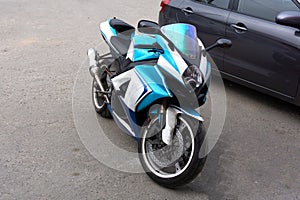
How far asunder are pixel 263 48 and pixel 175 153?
6.42ft

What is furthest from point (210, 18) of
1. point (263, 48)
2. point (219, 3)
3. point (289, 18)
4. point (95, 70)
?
point (95, 70)

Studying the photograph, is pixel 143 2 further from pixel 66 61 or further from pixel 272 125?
pixel 272 125

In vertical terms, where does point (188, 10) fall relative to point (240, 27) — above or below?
below

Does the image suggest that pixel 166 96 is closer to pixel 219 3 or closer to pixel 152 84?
pixel 152 84

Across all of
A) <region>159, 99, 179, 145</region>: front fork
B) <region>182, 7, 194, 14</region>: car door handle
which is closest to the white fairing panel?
<region>159, 99, 179, 145</region>: front fork

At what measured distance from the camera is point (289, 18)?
4.40 meters

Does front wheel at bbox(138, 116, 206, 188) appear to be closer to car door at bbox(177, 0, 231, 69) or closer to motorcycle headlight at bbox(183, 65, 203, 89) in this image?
motorcycle headlight at bbox(183, 65, 203, 89)

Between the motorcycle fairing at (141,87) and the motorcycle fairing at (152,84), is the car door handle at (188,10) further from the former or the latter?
the motorcycle fairing at (152,84)

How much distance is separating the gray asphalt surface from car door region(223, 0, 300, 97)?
1.33 ft

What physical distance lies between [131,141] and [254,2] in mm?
2303

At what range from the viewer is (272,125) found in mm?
4660

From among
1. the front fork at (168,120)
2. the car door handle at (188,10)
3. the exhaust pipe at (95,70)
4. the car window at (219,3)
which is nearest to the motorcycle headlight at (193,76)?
the front fork at (168,120)

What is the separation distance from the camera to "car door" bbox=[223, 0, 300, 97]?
14.9ft

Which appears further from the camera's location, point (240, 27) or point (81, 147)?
point (240, 27)
